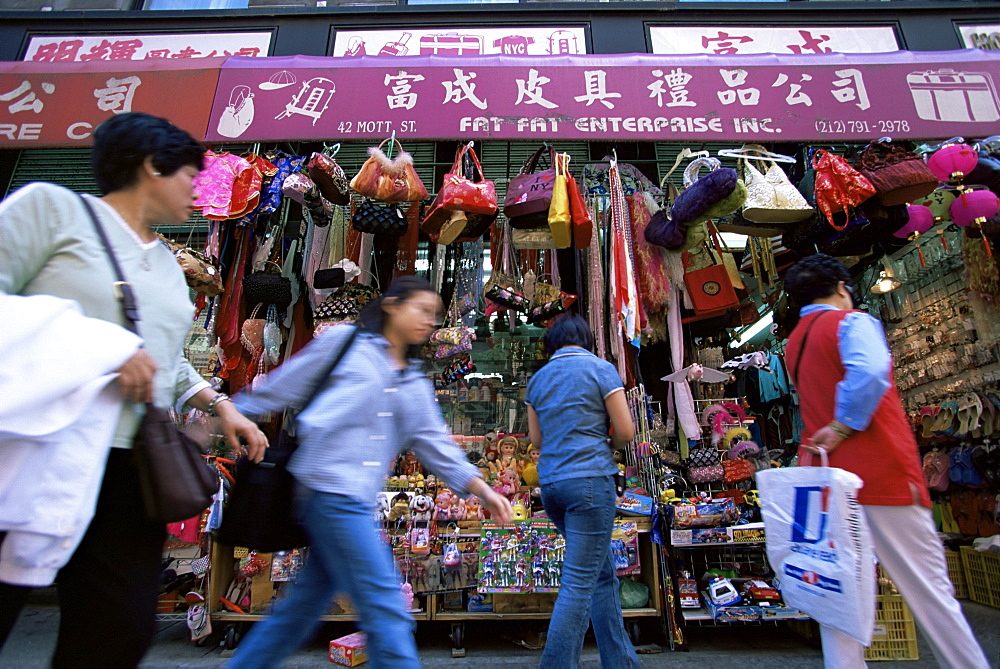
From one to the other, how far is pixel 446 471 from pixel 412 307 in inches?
23.7

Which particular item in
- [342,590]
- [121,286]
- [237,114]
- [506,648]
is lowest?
[506,648]

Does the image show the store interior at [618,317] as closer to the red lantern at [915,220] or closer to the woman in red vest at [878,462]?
the red lantern at [915,220]

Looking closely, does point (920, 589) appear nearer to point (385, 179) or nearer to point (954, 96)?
point (385, 179)

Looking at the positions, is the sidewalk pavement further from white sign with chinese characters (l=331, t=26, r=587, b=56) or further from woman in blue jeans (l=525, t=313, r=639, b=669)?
white sign with chinese characters (l=331, t=26, r=587, b=56)

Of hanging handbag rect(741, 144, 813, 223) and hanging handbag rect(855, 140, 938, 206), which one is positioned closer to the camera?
hanging handbag rect(855, 140, 938, 206)

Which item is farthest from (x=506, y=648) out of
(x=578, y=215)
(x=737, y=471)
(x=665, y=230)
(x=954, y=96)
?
(x=954, y=96)

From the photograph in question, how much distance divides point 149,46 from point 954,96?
699 cm

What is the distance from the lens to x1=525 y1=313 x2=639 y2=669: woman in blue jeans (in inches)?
86.6

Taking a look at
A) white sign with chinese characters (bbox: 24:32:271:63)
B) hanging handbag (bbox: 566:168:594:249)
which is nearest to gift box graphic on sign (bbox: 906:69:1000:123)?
hanging handbag (bbox: 566:168:594:249)

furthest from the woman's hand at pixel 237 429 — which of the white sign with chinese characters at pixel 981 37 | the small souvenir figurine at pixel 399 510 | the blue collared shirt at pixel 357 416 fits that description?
the white sign with chinese characters at pixel 981 37

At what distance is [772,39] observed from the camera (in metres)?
4.93

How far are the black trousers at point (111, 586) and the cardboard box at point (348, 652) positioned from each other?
2256 millimetres

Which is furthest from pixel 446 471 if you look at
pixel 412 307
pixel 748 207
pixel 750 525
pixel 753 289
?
pixel 753 289

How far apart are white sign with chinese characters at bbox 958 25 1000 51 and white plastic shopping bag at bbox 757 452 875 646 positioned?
5.34 metres
